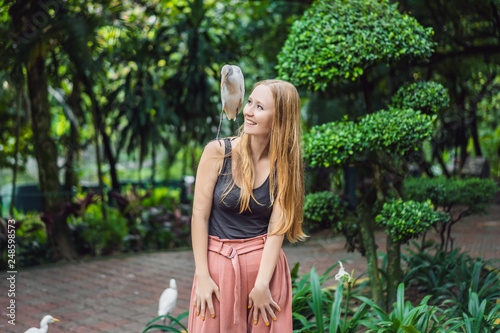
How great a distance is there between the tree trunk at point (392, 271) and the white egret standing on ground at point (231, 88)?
96.7 inches

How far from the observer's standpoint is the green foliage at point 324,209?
14.3 feet

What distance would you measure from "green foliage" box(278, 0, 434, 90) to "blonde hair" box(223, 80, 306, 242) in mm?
1742

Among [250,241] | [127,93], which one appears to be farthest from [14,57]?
[250,241]

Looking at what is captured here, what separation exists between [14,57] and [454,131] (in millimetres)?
11353

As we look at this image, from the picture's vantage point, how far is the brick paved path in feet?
15.0

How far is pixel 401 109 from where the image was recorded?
4.07 metres

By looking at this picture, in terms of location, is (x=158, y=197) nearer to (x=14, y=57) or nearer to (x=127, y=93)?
(x=127, y=93)

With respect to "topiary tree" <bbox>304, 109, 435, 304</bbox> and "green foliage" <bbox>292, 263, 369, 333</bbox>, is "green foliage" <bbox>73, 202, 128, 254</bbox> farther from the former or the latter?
"topiary tree" <bbox>304, 109, 435, 304</bbox>

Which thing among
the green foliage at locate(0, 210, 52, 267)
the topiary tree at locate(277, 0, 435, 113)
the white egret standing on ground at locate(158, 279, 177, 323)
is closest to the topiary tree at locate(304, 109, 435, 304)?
the topiary tree at locate(277, 0, 435, 113)

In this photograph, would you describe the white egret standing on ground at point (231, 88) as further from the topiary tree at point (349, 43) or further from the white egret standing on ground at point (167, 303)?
the white egret standing on ground at point (167, 303)

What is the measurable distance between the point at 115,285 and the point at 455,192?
3.83 metres

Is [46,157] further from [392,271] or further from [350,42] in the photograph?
[392,271]

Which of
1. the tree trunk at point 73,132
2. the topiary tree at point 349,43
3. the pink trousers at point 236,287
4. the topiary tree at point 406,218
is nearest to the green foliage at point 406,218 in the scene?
the topiary tree at point 406,218

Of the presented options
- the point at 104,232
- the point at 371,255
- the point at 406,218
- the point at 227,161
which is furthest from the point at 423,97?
the point at 104,232
